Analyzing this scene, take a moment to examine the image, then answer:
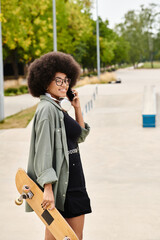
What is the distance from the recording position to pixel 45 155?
3098 mm

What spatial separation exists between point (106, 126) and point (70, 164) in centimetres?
1110

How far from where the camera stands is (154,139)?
1156 centimetres

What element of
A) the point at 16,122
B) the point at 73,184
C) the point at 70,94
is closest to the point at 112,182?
→ the point at 70,94

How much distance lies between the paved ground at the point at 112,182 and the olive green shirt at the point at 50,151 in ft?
6.26

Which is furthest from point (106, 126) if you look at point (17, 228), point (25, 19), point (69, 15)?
point (69, 15)

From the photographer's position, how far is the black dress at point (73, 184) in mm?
3260

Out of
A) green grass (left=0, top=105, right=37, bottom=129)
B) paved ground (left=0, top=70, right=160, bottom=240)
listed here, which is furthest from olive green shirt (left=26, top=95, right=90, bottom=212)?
green grass (left=0, top=105, right=37, bottom=129)

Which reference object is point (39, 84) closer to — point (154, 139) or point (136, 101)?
point (154, 139)

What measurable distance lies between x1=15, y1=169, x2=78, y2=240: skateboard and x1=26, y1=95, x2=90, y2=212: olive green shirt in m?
0.07

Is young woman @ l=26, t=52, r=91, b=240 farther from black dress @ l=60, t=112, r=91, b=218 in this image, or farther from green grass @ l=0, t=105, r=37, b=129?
green grass @ l=0, t=105, r=37, b=129

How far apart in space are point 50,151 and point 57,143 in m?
0.09

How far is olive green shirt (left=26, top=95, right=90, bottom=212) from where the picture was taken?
3102 millimetres

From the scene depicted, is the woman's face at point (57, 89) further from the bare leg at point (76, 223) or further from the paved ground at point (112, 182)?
the paved ground at point (112, 182)

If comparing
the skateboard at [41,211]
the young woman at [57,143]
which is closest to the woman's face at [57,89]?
the young woman at [57,143]
